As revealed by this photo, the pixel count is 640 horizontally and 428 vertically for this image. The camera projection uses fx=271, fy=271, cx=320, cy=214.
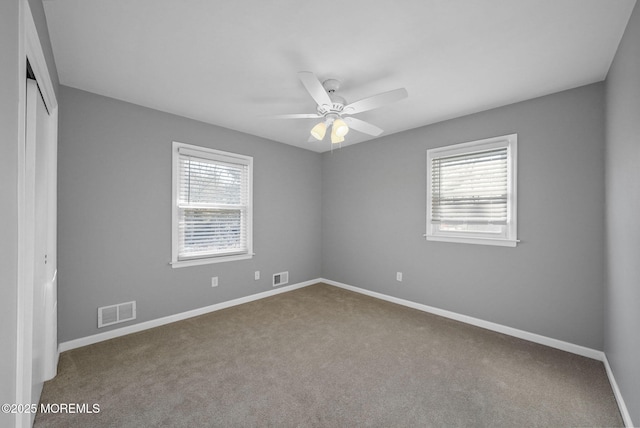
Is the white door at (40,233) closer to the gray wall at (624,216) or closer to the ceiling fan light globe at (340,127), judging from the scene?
the ceiling fan light globe at (340,127)

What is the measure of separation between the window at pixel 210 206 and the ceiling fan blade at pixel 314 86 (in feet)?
6.59

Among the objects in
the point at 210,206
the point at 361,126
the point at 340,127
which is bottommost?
the point at 210,206

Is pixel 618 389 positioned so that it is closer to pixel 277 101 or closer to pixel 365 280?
pixel 365 280

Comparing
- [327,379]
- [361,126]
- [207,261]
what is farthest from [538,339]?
[207,261]

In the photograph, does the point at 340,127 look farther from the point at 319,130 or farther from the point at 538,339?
the point at 538,339

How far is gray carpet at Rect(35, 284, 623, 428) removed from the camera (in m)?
1.76

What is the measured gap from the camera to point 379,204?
421 cm

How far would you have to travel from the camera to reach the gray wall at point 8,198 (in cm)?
102

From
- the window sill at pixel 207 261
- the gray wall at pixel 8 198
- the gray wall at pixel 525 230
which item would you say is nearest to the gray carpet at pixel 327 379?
the gray wall at pixel 525 230

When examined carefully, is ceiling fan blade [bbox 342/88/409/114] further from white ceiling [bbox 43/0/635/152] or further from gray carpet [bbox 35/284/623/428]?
gray carpet [bbox 35/284/623/428]

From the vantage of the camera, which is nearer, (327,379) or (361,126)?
(327,379)

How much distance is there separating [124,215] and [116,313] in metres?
1.04

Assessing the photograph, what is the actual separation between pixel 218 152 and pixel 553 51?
11.6 feet

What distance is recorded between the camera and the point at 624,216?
1838 mm
